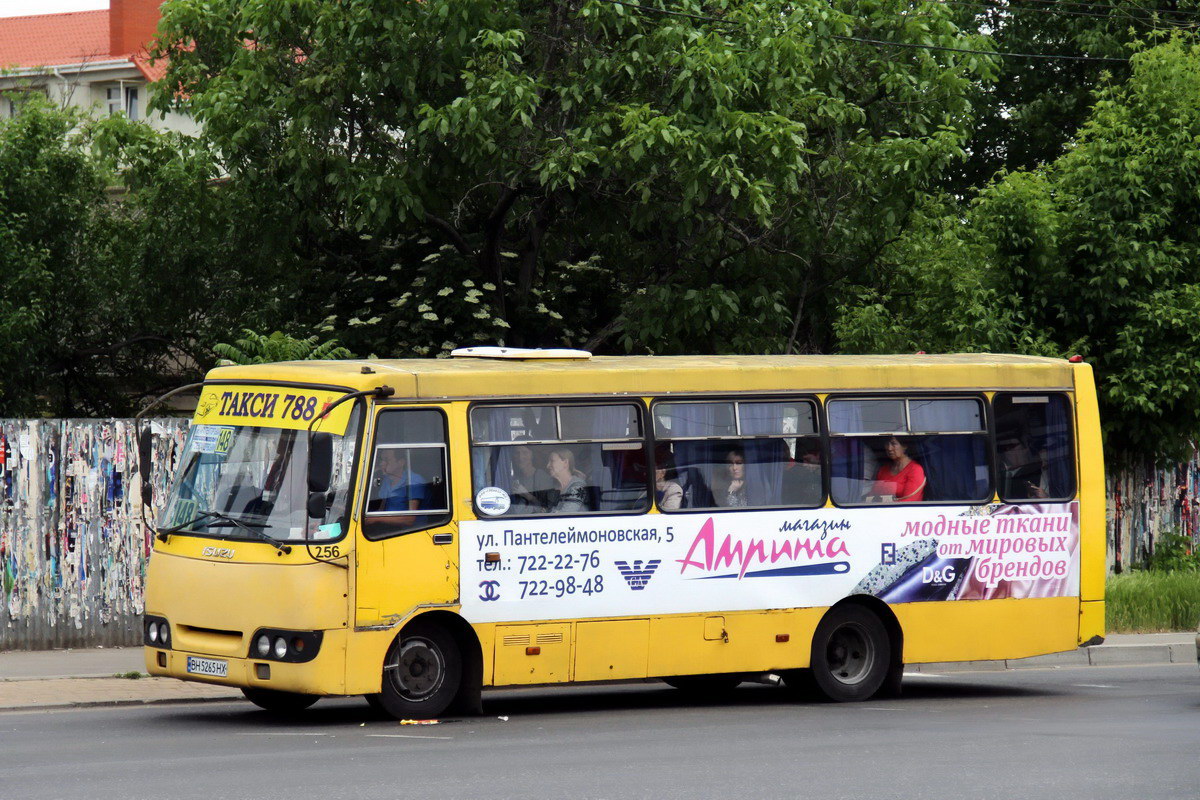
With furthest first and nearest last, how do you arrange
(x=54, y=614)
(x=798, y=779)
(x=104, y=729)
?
(x=54, y=614) < (x=104, y=729) < (x=798, y=779)

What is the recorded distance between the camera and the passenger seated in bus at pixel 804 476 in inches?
527

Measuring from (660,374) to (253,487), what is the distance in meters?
3.09

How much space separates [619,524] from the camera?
12781 millimetres

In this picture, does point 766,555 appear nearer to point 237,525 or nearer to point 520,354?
point 520,354

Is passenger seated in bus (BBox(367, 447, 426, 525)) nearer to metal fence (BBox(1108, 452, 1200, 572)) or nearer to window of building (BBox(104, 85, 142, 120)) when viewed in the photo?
metal fence (BBox(1108, 452, 1200, 572))

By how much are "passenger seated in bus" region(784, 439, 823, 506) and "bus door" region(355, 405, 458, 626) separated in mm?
2745

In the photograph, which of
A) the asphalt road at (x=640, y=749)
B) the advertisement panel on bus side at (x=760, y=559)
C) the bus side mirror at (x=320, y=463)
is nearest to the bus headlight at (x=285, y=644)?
the asphalt road at (x=640, y=749)

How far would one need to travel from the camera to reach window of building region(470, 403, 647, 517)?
40.5ft

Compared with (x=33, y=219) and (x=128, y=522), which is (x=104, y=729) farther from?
(x=33, y=219)

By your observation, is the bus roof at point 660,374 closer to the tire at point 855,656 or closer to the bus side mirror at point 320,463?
the bus side mirror at point 320,463

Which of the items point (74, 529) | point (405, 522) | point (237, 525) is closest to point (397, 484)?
point (405, 522)

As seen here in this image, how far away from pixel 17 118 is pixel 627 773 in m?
15.6

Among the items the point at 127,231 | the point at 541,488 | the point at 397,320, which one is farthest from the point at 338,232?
the point at 541,488

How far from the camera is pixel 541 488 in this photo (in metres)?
12.5
